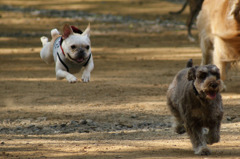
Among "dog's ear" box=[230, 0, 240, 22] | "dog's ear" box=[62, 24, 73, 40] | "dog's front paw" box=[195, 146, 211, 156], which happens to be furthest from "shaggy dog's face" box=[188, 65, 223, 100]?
"dog's ear" box=[230, 0, 240, 22]

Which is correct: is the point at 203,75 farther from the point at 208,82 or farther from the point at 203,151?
the point at 203,151

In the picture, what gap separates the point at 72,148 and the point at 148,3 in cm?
2980

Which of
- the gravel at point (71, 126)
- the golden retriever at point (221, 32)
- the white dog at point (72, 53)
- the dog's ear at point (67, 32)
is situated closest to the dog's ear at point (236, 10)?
the golden retriever at point (221, 32)

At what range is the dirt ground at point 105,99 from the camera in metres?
8.19

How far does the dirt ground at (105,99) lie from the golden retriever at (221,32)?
972 mm

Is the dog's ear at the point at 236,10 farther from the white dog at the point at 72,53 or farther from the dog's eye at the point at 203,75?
the dog's eye at the point at 203,75

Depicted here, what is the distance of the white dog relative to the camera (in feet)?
29.8

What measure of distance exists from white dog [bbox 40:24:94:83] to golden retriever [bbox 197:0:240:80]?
3134mm

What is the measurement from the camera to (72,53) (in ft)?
30.0

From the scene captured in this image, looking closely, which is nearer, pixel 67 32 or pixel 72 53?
pixel 72 53

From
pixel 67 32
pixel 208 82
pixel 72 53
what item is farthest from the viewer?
pixel 67 32

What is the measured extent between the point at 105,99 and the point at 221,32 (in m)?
3.04

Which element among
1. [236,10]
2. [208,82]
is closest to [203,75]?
[208,82]

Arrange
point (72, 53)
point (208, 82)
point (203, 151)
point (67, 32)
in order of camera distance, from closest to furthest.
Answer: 1. point (208, 82)
2. point (203, 151)
3. point (72, 53)
4. point (67, 32)
